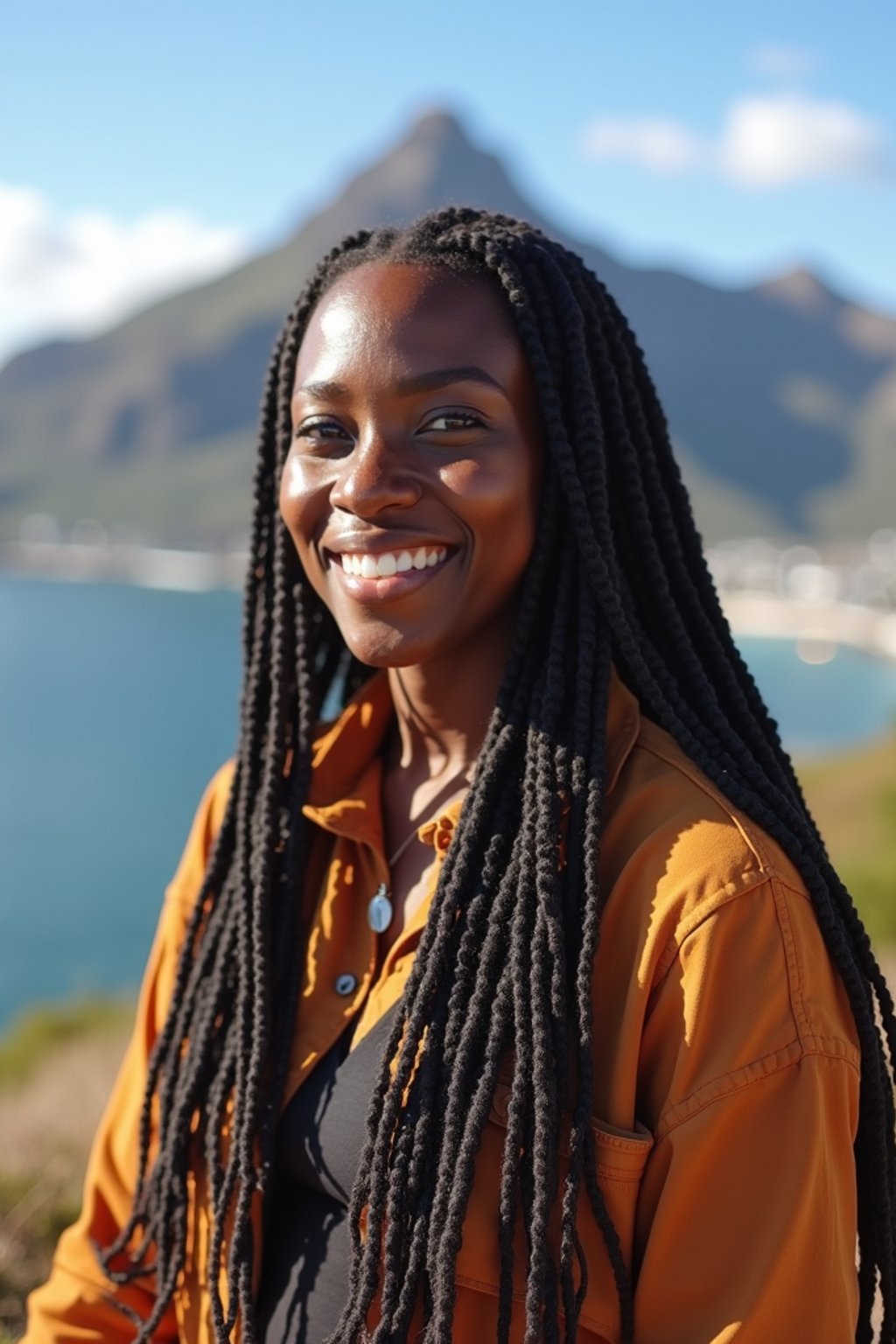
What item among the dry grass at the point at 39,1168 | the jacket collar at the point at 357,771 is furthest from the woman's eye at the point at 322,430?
the dry grass at the point at 39,1168

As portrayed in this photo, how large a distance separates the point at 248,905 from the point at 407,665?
0.47 metres

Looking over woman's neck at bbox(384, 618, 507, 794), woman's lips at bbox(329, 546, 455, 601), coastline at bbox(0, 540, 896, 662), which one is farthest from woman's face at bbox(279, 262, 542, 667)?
coastline at bbox(0, 540, 896, 662)

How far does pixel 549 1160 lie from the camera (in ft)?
4.90

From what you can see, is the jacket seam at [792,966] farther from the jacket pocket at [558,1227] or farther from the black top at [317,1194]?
the black top at [317,1194]

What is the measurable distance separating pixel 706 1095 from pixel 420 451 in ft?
2.80

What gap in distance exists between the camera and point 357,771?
2.12 meters

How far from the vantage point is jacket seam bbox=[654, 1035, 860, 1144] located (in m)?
1.42

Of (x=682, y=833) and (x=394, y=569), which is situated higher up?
(x=394, y=569)

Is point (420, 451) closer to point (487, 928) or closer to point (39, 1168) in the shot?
point (487, 928)

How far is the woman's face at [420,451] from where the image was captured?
1716 mm

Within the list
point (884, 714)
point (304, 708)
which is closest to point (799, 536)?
point (884, 714)

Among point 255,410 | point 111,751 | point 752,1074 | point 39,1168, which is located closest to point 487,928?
point 752,1074

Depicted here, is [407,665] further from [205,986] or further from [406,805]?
[205,986]

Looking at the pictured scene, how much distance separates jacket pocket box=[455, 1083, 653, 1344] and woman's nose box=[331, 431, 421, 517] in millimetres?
740
